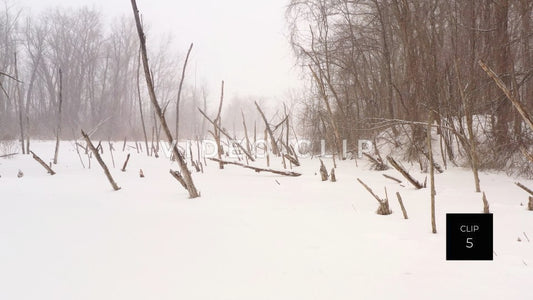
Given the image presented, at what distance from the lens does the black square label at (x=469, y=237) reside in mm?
1374

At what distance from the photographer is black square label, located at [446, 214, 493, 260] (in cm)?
137

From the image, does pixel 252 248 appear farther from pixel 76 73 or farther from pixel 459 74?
pixel 76 73

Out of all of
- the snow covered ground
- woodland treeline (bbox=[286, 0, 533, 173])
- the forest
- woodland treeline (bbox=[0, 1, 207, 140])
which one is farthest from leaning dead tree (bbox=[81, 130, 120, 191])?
woodland treeline (bbox=[0, 1, 207, 140])

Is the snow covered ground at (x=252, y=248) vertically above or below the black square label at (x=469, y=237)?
below

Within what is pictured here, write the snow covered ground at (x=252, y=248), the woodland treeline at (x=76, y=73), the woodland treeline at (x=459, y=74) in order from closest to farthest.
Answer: the snow covered ground at (x=252, y=248)
the woodland treeline at (x=459, y=74)
the woodland treeline at (x=76, y=73)

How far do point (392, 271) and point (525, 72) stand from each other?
3.60m

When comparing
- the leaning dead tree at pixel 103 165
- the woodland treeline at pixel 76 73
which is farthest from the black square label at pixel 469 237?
the woodland treeline at pixel 76 73

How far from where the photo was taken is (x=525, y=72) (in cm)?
354

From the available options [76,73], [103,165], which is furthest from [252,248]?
[76,73]

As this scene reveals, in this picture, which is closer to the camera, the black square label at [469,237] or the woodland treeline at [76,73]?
the black square label at [469,237]

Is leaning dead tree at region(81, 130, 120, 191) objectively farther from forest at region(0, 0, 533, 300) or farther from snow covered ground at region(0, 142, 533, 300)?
snow covered ground at region(0, 142, 533, 300)

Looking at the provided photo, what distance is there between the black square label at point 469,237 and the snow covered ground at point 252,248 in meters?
0.05

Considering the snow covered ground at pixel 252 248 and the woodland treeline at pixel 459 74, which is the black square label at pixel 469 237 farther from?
the woodland treeline at pixel 459 74

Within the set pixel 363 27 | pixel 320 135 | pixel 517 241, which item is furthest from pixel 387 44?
pixel 517 241
